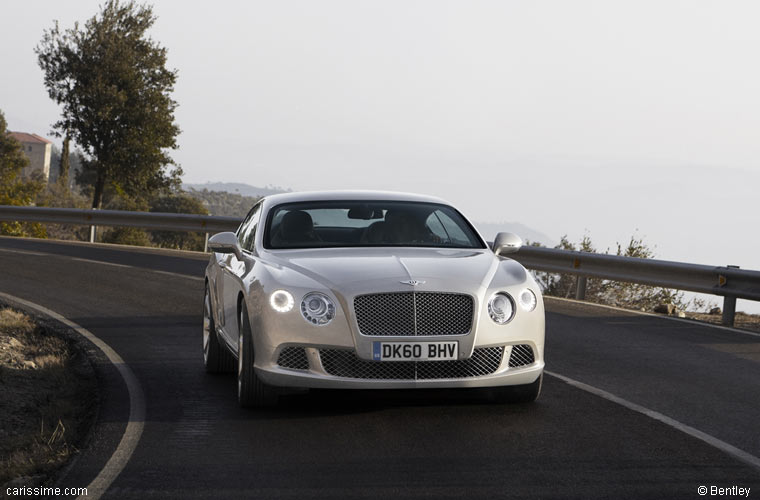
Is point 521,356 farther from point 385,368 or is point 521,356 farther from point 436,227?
point 436,227

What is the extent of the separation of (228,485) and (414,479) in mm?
949

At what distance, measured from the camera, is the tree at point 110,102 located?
47.6 meters

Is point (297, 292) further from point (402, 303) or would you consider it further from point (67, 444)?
point (67, 444)

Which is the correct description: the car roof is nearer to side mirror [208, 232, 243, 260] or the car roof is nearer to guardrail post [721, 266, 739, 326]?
side mirror [208, 232, 243, 260]

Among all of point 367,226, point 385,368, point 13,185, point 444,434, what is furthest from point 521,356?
point 13,185

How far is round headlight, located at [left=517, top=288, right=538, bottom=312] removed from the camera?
680 cm

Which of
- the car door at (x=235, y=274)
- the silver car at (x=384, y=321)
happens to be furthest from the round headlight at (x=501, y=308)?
the car door at (x=235, y=274)

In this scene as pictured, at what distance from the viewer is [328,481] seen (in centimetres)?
526

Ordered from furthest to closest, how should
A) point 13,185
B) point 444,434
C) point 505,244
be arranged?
point 13,185 < point 505,244 < point 444,434

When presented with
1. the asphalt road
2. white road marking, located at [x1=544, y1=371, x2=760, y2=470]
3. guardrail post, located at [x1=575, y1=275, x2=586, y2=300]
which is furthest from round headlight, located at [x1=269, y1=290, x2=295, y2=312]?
guardrail post, located at [x1=575, y1=275, x2=586, y2=300]

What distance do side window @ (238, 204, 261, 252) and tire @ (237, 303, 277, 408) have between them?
42.6 inches

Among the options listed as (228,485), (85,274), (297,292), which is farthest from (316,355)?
(85,274)

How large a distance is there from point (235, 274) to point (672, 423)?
3.28 metres

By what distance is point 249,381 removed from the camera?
6.92 meters
